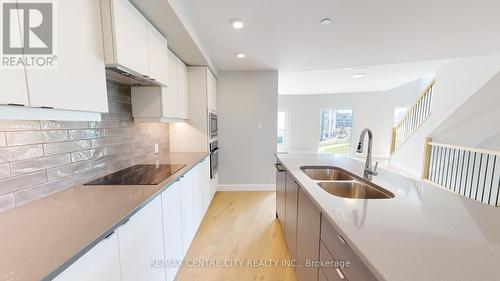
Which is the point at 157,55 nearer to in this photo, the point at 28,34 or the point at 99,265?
the point at 28,34

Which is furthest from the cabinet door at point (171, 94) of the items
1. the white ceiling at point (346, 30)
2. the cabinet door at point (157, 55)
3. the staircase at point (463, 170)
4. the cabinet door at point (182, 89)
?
the staircase at point (463, 170)

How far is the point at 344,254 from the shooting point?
32.7 inches

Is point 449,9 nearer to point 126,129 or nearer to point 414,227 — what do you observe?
point 414,227

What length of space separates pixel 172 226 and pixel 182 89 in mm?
1821

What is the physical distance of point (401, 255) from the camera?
2.02ft

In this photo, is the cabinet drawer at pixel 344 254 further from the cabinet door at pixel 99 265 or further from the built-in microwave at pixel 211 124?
the built-in microwave at pixel 211 124

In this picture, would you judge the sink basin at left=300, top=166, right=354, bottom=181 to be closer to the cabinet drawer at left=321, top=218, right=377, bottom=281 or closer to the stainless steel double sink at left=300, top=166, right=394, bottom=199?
the stainless steel double sink at left=300, top=166, right=394, bottom=199

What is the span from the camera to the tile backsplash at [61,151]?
3.20ft

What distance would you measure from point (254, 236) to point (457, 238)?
77.4 inches

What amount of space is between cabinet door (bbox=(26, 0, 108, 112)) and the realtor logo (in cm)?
3

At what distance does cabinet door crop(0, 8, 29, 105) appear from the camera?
0.71m

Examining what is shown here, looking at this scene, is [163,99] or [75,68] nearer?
[75,68]

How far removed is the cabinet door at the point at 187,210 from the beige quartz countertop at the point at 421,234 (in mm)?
1234

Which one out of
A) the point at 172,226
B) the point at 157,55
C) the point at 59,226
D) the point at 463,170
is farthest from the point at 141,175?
the point at 463,170
